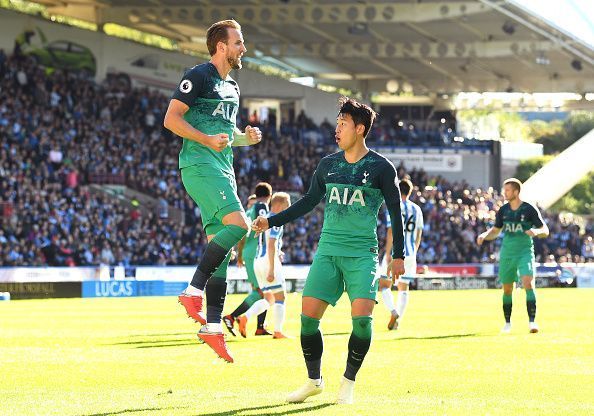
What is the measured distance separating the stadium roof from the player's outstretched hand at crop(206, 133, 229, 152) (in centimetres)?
3719

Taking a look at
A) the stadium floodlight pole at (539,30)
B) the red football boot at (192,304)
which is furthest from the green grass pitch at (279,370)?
the stadium floodlight pole at (539,30)

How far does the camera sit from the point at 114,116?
48.5m

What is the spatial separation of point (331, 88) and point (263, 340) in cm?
4963

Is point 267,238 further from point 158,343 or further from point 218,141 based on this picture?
point 218,141

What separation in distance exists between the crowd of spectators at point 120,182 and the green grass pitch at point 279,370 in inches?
706

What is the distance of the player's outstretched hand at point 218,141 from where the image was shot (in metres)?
9.39

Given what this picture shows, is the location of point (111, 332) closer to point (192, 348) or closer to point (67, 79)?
point (192, 348)

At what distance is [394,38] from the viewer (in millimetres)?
53688

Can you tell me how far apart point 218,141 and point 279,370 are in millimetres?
3298

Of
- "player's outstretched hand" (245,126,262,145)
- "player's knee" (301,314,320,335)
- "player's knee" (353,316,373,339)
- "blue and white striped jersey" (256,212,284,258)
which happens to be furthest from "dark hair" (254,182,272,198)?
"player's knee" (353,316,373,339)

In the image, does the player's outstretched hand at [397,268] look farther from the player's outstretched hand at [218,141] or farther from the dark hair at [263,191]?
the dark hair at [263,191]

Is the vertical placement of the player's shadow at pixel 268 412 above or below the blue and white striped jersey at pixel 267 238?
below

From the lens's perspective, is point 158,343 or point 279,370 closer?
point 279,370

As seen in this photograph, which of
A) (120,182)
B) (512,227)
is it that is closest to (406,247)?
(512,227)
